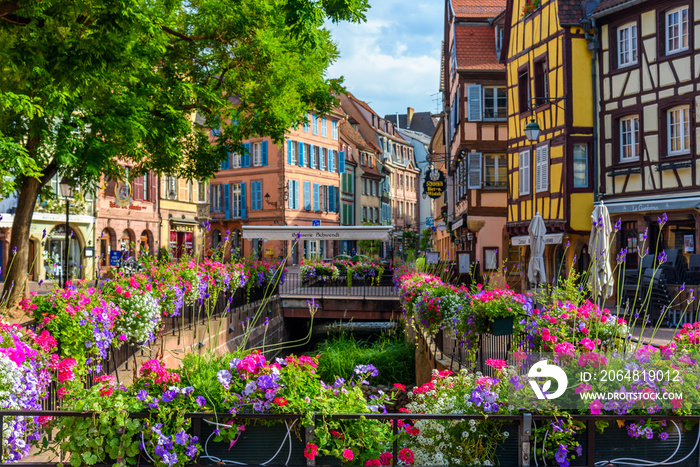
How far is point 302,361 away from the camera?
14.7 feet

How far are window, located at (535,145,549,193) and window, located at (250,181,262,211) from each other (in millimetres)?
28850

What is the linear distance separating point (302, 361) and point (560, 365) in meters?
1.67

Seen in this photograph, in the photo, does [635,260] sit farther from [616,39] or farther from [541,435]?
[541,435]

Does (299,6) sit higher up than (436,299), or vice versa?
(299,6)

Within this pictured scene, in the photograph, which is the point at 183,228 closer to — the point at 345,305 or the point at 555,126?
the point at 345,305

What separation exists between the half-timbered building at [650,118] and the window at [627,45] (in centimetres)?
3

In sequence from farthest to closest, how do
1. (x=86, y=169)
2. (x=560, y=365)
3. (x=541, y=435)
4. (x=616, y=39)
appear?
(x=616, y=39), (x=86, y=169), (x=560, y=365), (x=541, y=435)

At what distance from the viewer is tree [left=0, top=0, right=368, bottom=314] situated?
766 cm

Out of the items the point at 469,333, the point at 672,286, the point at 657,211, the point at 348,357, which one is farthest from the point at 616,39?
the point at 469,333

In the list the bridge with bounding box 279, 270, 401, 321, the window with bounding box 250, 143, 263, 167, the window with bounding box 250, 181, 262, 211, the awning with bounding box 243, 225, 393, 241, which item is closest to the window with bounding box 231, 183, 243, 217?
the window with bounding box 250, 181, 262, 211

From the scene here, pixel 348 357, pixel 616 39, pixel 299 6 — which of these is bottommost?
pixel 348 357

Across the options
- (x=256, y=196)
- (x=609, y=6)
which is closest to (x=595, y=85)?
(x=609, y=6)

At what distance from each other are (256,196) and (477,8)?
22.5 m

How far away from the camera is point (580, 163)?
21.1 meters
